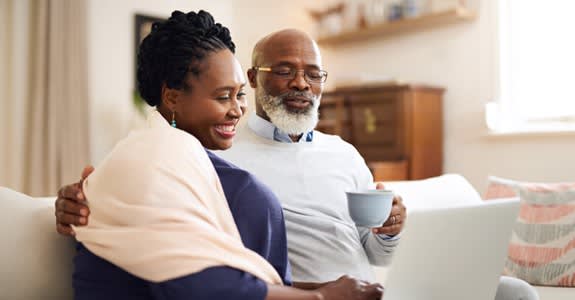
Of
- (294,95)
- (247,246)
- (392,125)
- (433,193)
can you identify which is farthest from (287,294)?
(392,125)

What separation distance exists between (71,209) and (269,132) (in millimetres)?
740

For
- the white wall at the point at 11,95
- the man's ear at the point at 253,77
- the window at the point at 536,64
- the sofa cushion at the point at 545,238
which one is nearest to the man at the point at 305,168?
the man's ear at the point at 253,77

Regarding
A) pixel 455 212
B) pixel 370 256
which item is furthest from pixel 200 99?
pixel 370 256

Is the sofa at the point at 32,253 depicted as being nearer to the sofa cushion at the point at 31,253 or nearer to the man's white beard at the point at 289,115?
the sofa cushion at the point at 31,253

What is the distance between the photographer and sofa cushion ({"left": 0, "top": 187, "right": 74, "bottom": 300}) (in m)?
1.19

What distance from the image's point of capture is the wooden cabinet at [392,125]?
398 cm

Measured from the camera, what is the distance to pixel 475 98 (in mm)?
4141

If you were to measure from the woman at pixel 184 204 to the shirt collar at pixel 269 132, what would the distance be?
528 mm

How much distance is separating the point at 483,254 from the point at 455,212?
144 millimetres

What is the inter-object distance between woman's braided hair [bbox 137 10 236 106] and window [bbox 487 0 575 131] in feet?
10.8

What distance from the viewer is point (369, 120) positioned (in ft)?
13.7

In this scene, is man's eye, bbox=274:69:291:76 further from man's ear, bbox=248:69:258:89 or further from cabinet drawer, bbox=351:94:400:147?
cabinet drawer, bbox=351:94:400:147

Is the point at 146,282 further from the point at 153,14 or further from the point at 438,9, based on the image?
the point at 153,14

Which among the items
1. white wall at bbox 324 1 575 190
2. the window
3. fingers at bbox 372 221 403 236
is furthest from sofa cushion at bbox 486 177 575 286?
the window
